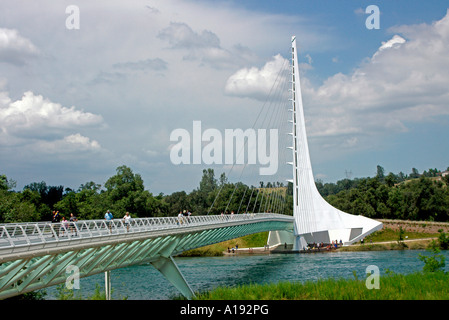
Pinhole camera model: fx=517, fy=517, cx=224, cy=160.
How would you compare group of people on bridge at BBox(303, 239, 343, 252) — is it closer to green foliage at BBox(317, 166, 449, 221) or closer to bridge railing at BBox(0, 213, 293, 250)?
green foliage at BBox(317, 166, 449, 221)

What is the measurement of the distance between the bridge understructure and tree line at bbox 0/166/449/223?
65.9ft

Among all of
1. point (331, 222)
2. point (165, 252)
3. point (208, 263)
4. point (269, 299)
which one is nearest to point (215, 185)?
point (331, 222)

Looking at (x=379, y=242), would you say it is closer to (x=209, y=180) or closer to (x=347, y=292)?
(x=347, y=292)

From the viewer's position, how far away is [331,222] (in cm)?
6025

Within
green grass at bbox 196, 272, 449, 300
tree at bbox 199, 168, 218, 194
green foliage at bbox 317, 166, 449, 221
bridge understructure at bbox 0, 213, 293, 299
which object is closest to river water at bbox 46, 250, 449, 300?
bridge understructure at bbox 0, 213, 293, 299

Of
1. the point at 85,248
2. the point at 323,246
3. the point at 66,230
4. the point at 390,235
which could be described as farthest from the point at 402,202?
the point at 66,230

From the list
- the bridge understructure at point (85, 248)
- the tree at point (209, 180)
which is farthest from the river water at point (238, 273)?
the tree at point (209, 180)

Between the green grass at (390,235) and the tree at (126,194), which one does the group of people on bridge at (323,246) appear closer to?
the green grass at (390,235)

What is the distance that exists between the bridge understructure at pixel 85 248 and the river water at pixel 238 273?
10.1ft

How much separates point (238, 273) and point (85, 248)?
2380 cm

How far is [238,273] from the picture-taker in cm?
3909
